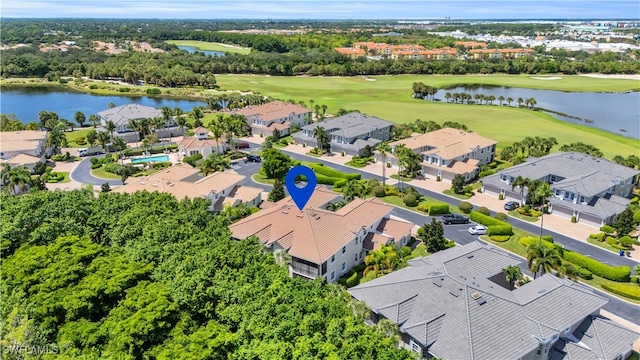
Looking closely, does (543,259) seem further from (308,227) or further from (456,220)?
(308,227)

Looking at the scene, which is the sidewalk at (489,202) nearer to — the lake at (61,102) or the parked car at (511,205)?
the parked car at (511,205)

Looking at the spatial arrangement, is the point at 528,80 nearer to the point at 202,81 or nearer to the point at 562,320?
the point at 202,81

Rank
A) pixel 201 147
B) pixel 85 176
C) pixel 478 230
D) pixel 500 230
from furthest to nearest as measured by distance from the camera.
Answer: pixel 201 147
pixel 85 176
pixel 478 230
pixel 500 230

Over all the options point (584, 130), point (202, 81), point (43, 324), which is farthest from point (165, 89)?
point (43, 324)

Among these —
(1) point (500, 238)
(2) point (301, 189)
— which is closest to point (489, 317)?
(1) point (500, 238)

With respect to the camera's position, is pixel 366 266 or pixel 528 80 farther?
pixel 528 80

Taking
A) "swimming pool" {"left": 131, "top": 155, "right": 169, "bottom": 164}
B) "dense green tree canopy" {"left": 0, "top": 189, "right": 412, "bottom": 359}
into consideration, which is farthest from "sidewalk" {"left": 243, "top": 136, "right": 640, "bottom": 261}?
"dense green tree canopy" {"left": 0, "top": 189, "right": 412, "bottom": 359}
